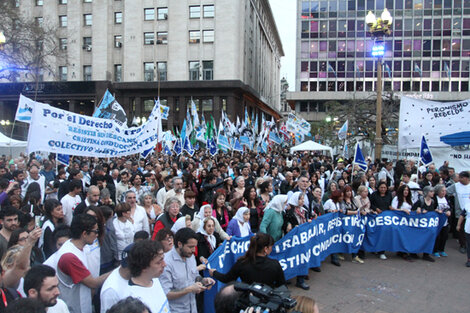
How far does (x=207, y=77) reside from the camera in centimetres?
4047

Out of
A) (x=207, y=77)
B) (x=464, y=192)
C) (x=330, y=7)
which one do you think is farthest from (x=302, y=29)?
(x=464, y=192)

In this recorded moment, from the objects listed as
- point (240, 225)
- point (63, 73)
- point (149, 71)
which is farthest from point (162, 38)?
point (240, 225)

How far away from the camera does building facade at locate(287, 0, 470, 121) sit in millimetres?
48031

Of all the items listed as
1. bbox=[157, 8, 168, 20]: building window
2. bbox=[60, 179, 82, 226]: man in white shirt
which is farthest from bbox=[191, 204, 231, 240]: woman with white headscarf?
bbox=[157, 8, 168, 20]: building window

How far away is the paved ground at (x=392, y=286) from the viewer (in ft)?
17.4

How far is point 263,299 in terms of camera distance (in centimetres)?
234

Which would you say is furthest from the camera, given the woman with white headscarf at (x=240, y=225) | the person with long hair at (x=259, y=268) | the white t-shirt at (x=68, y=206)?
the white t-shirt at (x=68, y=206)

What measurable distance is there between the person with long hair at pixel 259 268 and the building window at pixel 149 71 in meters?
40.2

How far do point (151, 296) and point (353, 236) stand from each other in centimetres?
563

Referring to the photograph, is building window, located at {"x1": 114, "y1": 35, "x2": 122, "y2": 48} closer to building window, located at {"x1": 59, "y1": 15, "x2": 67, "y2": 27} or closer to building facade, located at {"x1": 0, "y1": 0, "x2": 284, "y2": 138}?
building facade, located at {"x1": 0, "y1": 0, "x2": 284, "y2": 138}

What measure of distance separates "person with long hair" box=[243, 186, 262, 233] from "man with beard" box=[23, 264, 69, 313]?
4.24 m

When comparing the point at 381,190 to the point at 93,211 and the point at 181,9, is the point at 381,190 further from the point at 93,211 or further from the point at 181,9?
the point at 181,9

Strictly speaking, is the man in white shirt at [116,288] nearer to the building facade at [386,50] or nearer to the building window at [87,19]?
the building window at [87,19]

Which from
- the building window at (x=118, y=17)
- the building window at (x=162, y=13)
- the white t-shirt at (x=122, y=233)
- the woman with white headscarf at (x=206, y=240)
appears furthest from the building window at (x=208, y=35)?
the woman with white headscarf at (x=206, y=240)
